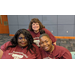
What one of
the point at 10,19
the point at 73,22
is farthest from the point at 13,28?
the point at 73,22

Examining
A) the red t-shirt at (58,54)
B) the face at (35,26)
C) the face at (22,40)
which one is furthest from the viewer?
the face at (35,26)

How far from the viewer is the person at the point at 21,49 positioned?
130 centimetres

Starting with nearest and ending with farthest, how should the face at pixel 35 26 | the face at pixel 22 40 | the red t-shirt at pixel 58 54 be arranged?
the red t-shirt at pixel 58 54 < the face at pixel 22 40 < the face at pixel 35 26

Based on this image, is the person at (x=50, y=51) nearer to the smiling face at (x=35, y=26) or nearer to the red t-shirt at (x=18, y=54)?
Answer: the red t-shirt at (x=18, y=54)

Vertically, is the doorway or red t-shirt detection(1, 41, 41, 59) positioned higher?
the doorway

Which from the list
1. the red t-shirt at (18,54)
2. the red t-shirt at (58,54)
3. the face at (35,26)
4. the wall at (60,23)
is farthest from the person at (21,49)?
the wall at (60,23)

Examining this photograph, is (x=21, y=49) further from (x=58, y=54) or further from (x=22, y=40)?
(x=58, y=54)

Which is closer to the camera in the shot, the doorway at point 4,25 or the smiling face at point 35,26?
the smiling face at point 35,26

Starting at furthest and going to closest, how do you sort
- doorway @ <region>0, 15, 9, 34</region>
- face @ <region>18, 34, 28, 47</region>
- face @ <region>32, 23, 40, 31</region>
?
doorway @ <region>0, 15, 9, 34</region> < face @ <region>32, 23, 40, 31</region> < face @ <region>18, 34, 28, 47</region>

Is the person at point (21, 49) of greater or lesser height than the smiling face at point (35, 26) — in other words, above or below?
below

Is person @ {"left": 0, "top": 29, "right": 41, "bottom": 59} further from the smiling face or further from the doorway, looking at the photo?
the doorway

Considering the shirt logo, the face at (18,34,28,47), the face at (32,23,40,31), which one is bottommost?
the shirt logo

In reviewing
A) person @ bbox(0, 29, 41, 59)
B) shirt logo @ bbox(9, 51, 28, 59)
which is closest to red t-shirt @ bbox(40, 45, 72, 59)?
person @ bbox(0, 29, 41, 59)

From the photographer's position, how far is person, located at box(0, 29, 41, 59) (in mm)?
1302
